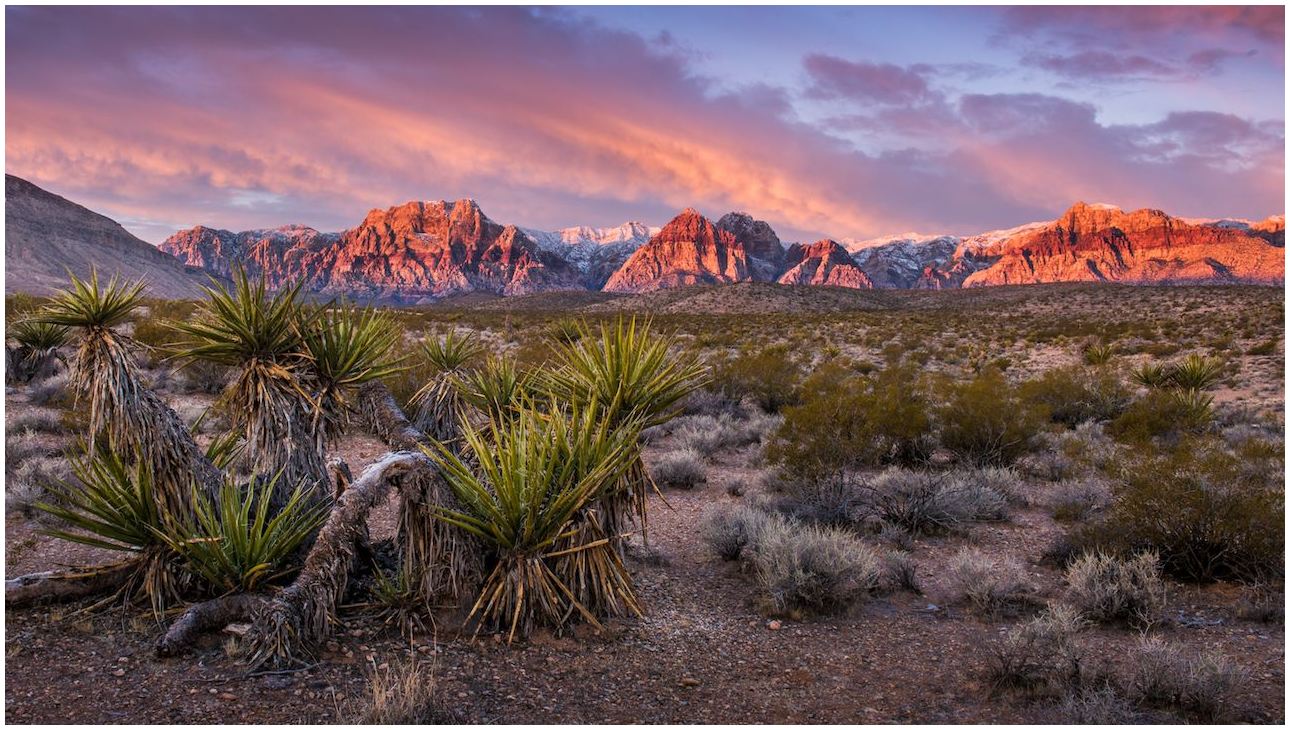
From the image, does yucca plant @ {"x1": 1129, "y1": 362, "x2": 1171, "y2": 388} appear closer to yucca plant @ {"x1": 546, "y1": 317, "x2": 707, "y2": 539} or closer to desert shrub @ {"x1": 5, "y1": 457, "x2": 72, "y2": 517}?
yucca plant @ {"x1": 546, "y1": 317, "x2": 707, "y2": 539}

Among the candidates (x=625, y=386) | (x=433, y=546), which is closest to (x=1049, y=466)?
(x=625, y=386)

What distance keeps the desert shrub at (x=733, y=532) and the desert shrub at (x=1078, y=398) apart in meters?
9.79

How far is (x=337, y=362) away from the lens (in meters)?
6.46

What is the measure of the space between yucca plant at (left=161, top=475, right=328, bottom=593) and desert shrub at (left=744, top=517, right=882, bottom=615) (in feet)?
13.2

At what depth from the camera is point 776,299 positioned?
243 ft

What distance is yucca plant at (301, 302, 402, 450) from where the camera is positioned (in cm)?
637

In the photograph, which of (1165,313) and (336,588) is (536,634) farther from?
(1165,313)

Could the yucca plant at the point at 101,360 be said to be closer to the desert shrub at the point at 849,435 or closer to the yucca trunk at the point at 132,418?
the yucca trunk at the point at 132,418

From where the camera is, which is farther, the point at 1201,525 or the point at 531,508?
the point at 1201,525

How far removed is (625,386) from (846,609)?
9.26ft

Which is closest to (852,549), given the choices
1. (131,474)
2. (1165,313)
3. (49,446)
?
(131,474)

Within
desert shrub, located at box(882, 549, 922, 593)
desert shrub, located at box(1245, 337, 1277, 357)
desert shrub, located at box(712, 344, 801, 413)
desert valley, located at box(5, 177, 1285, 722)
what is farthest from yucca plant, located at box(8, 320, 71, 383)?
desert shrub, located at box(1245, 337, 1277, 357)

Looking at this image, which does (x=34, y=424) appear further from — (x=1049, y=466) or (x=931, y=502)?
(x=1049, y=466)

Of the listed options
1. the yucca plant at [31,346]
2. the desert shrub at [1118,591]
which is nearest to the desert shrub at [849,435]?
the desert shrub at [1118,591]
